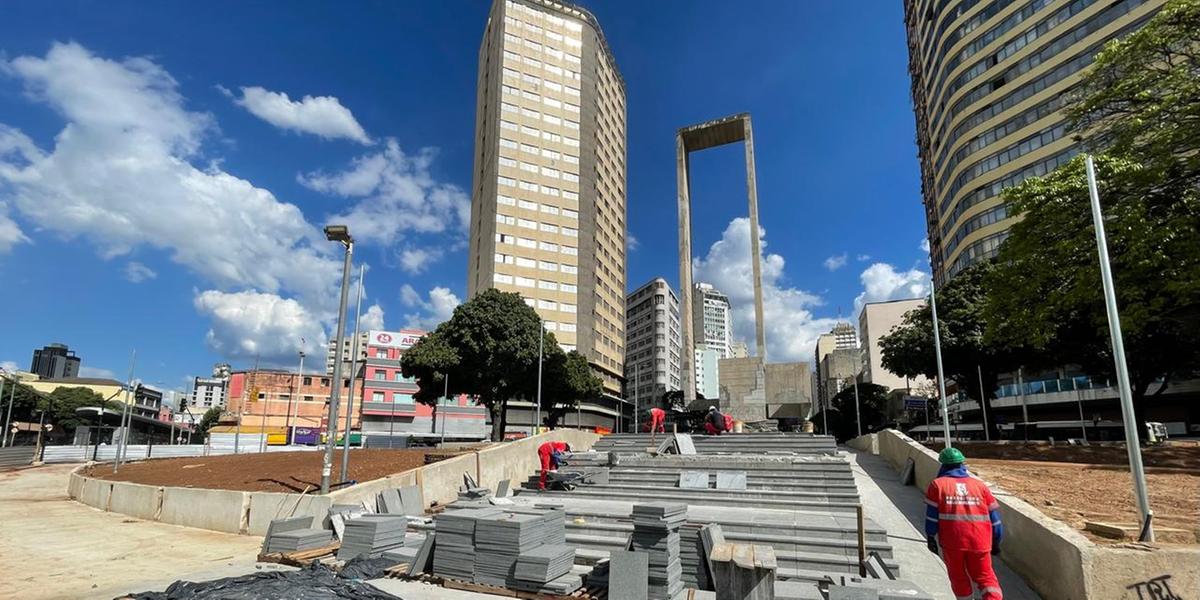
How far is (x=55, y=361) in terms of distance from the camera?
192 meters

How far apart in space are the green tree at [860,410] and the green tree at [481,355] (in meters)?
40.8

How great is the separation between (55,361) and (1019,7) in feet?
876

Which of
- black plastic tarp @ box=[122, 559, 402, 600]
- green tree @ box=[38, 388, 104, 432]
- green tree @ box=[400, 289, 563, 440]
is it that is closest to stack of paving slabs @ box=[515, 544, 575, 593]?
black plastic tarp @ box=[122, 559, 402, 600]

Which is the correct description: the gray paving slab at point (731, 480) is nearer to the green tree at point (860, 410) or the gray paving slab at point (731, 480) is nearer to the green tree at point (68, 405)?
the green tree at point (860, 410)

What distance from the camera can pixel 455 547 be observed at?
8.70 m

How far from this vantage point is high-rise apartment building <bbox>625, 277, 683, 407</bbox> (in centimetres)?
12688

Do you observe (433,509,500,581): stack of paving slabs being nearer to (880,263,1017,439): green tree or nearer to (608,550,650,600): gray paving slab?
(608,550,650,600): gray paving slab

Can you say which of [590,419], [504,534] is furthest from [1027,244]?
[590,419]

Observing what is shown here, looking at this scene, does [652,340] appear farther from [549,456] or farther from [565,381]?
[549,456]

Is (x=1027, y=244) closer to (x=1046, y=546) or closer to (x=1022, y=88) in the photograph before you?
(x=1046, y=546)

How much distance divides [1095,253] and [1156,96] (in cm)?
380

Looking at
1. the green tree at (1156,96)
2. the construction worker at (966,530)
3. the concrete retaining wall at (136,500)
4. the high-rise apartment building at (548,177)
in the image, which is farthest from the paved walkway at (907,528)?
the high-rise apartment building at (548,177)

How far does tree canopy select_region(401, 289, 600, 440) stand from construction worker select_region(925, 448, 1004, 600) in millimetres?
28973

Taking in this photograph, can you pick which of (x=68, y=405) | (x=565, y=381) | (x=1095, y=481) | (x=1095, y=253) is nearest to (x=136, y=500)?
(x=1095, y=481)
